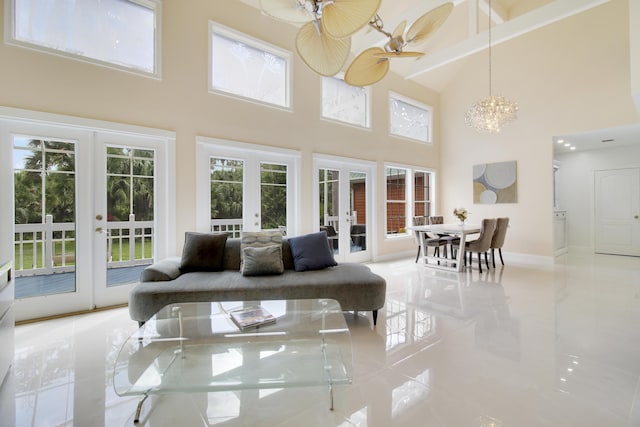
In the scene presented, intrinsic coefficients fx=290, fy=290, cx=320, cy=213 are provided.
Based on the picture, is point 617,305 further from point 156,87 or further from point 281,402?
point 156,87

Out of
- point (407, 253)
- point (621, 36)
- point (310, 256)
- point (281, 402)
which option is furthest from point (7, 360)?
point (621, 36)

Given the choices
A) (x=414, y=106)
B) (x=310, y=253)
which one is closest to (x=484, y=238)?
(x=310, y=253)

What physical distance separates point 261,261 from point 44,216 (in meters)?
2.33

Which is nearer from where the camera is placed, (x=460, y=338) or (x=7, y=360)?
(x=7, y=360)

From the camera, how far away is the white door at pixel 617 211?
6.45 meters

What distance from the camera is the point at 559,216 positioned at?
6.71 m

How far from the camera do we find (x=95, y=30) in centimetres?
327

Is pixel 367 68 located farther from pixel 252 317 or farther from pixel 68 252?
pixel 68 252

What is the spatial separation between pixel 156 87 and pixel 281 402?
12.2ft

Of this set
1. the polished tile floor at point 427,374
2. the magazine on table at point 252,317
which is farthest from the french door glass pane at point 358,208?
the magazine on table at point 252,317

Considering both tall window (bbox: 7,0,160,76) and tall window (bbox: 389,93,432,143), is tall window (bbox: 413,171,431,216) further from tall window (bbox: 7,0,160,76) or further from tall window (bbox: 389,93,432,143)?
tall window (bbox: 7,0,160,76)

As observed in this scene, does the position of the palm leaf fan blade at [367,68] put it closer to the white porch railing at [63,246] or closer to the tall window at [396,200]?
the white porch railing at [63,246]

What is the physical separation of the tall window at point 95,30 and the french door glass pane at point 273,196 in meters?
1.97

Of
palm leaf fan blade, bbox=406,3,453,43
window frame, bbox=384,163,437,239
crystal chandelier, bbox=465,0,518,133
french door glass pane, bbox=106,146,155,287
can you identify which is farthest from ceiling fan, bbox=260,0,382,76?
window frame, bbox=384,163,437,239
